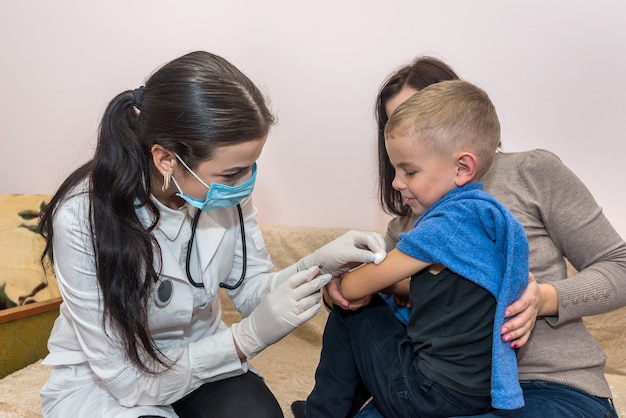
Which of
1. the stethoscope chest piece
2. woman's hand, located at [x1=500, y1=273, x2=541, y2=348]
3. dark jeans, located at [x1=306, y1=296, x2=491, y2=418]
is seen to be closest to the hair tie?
the stethoscope chest piece

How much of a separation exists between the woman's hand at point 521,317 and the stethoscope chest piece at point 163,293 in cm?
76

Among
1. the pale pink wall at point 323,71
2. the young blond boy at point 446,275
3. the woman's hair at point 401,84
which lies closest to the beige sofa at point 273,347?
the pale pink wall at point 323,71

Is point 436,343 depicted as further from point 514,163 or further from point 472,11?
point 472,11

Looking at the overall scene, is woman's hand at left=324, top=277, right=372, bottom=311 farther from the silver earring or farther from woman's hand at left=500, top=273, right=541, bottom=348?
the silver earring

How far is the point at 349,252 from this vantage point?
1.36 m

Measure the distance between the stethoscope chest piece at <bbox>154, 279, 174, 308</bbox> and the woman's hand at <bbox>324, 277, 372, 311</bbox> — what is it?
1.24 feet

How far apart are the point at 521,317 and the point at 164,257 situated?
2.67ft

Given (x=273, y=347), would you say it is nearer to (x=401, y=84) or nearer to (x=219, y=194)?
(x=219, y=194)

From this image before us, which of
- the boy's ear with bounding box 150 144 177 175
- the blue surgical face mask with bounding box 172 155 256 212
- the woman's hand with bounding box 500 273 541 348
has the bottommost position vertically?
the woman's hand with bounding box 500 273 541 348

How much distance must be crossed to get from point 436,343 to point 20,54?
244 cm

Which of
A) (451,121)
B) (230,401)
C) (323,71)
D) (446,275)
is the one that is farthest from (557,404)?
(323,71)

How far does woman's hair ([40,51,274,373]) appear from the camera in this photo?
122 cm

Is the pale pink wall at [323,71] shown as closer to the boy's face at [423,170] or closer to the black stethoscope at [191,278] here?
the black stethoscope at [191,278]

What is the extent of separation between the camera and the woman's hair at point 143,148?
122 cm
